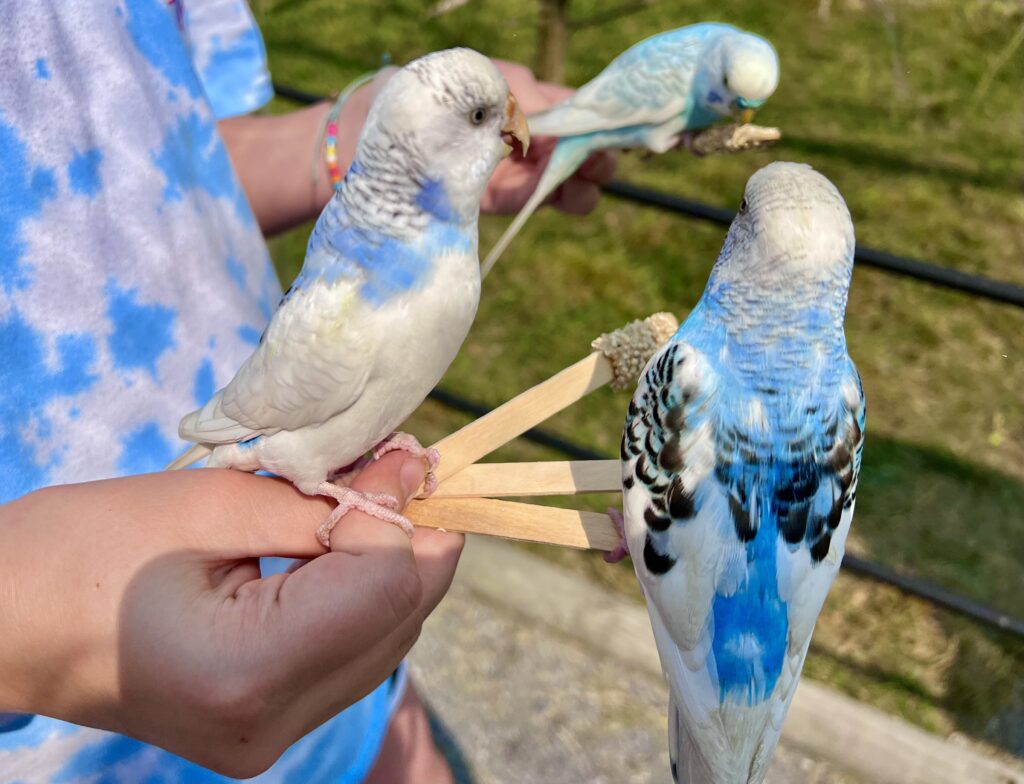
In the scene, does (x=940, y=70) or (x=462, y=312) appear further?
(x=940, y=70)

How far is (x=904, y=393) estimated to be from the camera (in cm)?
246

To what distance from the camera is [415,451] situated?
2.88 ft

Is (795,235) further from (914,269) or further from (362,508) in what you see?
(914,269)

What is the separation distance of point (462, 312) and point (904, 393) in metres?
2.03

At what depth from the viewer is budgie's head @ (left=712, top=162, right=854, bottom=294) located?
0.71 meters

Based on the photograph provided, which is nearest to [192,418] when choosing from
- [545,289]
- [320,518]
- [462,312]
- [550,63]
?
[320,518]

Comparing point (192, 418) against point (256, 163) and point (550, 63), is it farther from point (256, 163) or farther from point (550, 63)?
point (550, 63)

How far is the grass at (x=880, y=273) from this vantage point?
1955 millimetres

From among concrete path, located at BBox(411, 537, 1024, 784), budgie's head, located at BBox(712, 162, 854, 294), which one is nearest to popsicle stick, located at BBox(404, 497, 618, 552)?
budgie's head, located at BBox(712, 162, 854, 294)

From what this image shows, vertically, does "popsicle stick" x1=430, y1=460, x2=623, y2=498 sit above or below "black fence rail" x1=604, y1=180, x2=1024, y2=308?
above

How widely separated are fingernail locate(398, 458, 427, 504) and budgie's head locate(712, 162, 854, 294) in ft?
1.13

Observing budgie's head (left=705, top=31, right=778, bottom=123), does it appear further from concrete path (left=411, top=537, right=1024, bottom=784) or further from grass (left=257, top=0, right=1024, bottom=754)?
concrete path (left=411, top=537, right=1024, bottom=784)

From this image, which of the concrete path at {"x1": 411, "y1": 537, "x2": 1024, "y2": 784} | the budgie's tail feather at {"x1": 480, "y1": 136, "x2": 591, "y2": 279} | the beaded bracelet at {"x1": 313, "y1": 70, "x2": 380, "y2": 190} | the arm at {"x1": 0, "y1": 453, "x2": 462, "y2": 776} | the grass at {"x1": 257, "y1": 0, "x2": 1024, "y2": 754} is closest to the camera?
the arm at {"x1": 0, "y1": 453, "x2": 462, "y2": 776}

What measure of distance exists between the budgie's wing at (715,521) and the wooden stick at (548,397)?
86 mm
